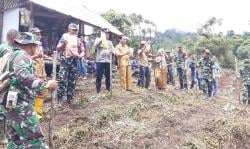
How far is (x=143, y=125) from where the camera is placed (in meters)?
8.74

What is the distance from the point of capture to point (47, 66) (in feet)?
53.7

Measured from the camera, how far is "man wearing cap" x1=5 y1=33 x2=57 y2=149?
5242 mm

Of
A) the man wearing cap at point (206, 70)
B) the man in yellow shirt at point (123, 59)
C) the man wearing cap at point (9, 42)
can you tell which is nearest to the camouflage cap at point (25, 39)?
the man wearing cap at point (9, 42)

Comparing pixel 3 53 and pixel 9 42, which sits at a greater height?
pixel 9 42

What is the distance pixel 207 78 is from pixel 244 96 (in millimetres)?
2607

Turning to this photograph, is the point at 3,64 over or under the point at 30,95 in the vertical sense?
over

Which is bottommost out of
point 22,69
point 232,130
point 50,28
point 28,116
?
point 232,130

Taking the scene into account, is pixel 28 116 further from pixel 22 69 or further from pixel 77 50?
pixel 77 50

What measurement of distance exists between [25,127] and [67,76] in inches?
182

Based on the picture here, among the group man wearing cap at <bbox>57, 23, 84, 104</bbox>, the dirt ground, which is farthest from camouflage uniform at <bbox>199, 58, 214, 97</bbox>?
man wearing cap at <bbox>57, 23, 84, 104</bbox>

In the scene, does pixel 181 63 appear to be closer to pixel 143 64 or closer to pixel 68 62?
pixel 143 64

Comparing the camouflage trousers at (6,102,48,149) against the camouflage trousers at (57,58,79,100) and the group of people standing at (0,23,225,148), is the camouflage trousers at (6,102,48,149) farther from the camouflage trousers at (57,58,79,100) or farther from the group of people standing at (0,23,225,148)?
the camouflage trousers at (57,58,79,100)

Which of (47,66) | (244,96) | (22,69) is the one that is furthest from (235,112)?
(22,69)

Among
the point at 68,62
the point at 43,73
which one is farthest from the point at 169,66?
the point at 43,73
